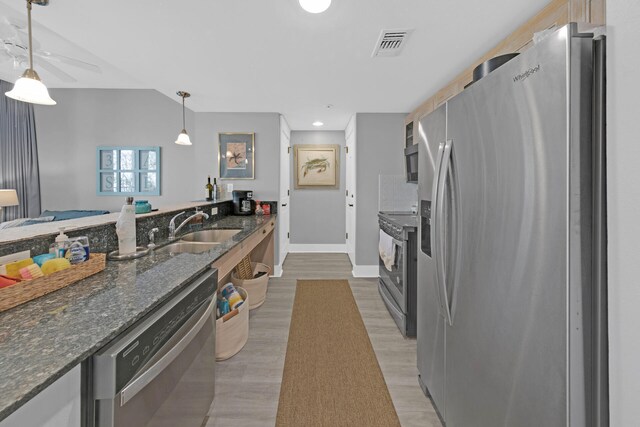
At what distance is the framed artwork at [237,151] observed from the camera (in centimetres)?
396

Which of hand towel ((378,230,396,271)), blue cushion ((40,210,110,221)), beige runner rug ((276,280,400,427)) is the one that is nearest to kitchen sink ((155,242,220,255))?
beige runner rug ((276,280,400,427))

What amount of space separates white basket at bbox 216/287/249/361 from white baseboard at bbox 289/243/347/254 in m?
3.25

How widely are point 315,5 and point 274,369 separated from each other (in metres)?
2.29

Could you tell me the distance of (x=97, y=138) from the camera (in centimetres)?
426

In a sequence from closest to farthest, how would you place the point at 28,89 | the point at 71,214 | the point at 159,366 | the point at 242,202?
1. the point at 159,366
2. the point at 28,89
3. the point at 242,202
4. the point at 71,214

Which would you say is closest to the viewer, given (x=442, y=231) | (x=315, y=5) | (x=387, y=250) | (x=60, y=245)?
(x=60, y=245)

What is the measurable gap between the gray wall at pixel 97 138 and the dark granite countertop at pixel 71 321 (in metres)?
3.39

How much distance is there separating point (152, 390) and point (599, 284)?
126 centimetres

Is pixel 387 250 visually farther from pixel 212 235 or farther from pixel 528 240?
pixel 528 240

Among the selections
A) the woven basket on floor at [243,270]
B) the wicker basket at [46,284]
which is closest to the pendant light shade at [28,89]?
the wicker basket at [46,284]

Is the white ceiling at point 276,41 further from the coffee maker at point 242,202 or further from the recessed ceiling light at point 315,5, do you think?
the coffee maker at point 242,202

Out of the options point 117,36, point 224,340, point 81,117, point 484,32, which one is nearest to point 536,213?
point 484,32

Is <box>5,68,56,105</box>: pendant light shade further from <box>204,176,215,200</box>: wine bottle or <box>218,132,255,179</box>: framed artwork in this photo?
<box>218,132,255,179</box>: framed artwork

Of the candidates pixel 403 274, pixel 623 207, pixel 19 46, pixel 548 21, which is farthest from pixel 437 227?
pixel 19 46
